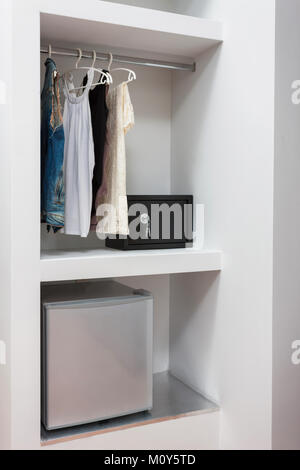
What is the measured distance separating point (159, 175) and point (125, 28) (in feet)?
2.83

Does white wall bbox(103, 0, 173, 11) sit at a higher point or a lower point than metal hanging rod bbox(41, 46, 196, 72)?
higher

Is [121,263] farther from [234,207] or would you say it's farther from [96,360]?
[234,207]

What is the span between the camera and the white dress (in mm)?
1982

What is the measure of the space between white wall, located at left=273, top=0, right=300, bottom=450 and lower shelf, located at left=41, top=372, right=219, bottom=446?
0.40 meters

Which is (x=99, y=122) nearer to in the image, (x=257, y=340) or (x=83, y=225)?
(x=83, y=225)

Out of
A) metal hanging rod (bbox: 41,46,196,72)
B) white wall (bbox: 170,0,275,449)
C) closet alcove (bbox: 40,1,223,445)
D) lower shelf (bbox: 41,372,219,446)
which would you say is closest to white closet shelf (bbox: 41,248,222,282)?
closet alcove (bbox: 40,1,223,445)

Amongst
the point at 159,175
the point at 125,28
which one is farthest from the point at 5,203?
the point at 159,175

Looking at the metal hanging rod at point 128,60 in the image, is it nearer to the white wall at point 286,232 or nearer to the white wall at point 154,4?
the white wall at point 154,4

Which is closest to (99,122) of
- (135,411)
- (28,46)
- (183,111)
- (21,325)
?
(28,46)

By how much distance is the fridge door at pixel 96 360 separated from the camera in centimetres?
188

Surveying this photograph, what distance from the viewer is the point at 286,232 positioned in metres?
1.84

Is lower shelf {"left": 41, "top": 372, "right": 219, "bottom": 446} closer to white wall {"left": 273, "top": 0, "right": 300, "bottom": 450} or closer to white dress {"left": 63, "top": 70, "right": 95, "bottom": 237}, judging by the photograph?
white wall {"left": 273, "top": 0, "right": 300, "bottom": 450}

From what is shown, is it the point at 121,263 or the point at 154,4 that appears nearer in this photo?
the point at 121,263

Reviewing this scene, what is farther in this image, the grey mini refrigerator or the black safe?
the black safe
